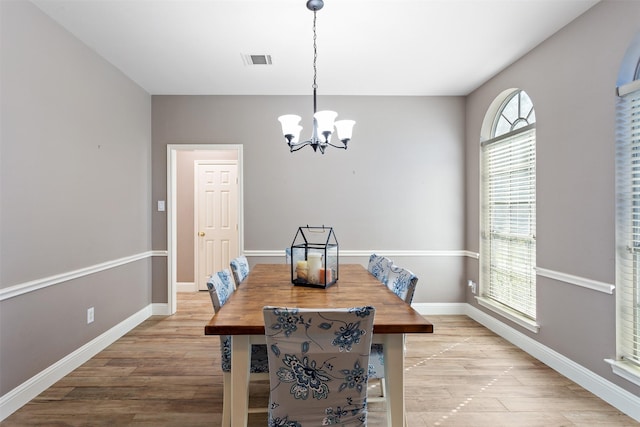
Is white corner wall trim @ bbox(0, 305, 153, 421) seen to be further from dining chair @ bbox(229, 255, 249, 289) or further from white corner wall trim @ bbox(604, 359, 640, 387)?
white corner wall trim @ bbox(604, 359, 640, 387)

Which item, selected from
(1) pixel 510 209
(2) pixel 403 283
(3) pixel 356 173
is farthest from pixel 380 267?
(3) pixel 356 173

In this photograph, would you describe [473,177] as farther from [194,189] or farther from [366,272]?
[194,189]

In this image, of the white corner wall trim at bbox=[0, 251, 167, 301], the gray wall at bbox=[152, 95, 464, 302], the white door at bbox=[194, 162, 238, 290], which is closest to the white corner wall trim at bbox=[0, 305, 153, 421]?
the white corner wall trim at bbox=[0, 251, 167, 301]

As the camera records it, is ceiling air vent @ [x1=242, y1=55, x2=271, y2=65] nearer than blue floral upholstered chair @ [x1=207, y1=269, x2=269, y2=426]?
No

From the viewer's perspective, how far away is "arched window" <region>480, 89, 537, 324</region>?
3.12 m

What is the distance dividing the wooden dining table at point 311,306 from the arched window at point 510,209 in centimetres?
183

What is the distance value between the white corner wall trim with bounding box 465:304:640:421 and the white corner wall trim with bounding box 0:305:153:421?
373cm

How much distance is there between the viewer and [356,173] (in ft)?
13.7

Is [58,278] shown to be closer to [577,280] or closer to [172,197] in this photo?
[172,197]

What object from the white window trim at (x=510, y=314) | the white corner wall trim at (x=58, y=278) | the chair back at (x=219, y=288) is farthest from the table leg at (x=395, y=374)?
the white corner wall trim at (x=58, y=278)

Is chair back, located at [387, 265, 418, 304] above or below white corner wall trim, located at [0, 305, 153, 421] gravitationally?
above

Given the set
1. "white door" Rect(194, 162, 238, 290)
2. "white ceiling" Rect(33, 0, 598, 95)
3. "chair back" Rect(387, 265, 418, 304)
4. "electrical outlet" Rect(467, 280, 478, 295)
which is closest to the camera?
"chair back" Rect(387, 265, 418, 304)

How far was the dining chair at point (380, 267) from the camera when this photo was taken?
2511 millimetres

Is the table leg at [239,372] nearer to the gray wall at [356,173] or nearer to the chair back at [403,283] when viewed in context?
the chair back at [403,283]
